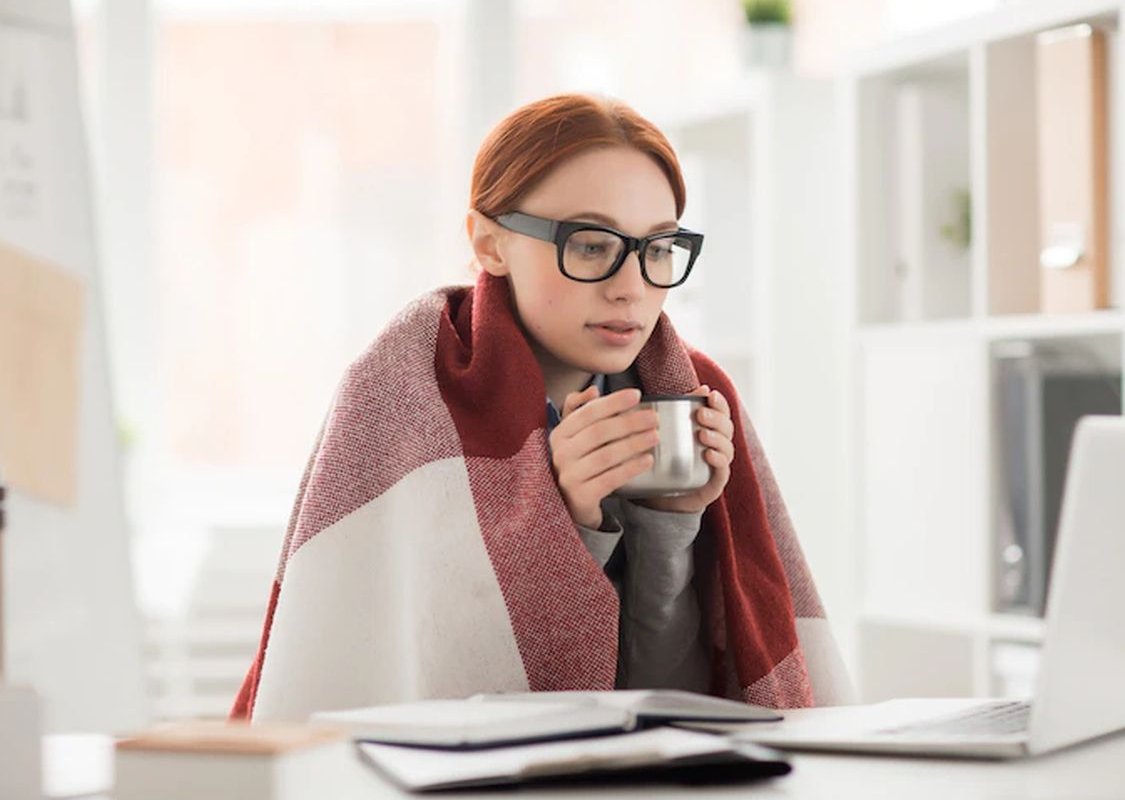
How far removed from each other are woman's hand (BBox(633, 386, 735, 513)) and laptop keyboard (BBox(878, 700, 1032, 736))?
0.32 metres

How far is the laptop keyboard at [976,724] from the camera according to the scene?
104cm

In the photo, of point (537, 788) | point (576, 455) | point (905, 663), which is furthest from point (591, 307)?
point (905, 663)

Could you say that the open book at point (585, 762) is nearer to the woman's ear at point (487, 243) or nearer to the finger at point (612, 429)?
the finger at point (612, 429)

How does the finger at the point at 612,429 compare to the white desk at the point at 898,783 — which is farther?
the finger at the point at 612,429

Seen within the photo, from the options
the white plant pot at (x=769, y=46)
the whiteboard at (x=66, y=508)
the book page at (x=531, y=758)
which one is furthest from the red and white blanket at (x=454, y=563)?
the white plant pot at (x=769, y=46)

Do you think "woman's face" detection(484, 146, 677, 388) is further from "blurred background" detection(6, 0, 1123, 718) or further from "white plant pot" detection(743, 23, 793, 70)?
"white plant pot" detection(743, 23, 793, 70)

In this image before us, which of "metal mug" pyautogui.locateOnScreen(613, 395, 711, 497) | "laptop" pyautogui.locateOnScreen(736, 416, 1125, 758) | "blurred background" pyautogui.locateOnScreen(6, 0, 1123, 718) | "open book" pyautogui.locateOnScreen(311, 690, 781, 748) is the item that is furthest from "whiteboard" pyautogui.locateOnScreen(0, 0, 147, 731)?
"laptop" pyautogui.locateOnScreen(736, 416, 1125, 758)

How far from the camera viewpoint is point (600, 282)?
4.77 ft

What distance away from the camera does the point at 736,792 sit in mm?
892

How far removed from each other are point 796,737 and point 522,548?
0.40 meters

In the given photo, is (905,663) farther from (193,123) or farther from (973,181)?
(193,123)

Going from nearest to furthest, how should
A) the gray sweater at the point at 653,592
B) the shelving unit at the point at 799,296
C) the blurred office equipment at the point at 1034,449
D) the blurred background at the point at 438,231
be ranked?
the gray sweater at the point at 653,592, the blurred office equipment at the point at 1034,449, the blurred background at the point at 438,231, the shelving unit at the point at 799,296

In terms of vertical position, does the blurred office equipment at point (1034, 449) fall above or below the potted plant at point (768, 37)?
below

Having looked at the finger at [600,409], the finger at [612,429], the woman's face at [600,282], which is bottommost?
the finger at [612,429]
